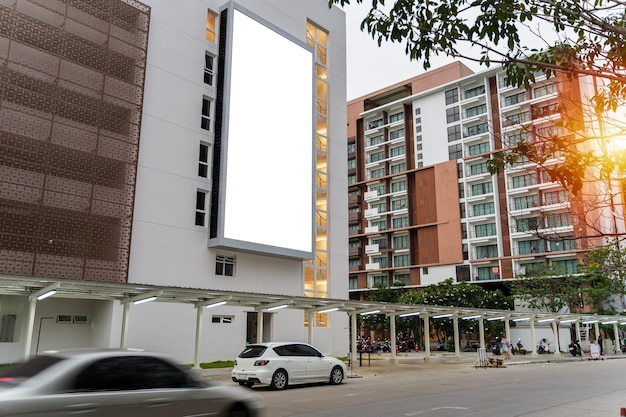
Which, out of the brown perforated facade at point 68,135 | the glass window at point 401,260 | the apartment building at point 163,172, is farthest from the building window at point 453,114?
the brown perforated facade at point 68,135

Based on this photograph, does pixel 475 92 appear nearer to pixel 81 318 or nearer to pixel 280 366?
pixel 81 318

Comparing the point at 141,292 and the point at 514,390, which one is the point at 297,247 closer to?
the point at 141,292

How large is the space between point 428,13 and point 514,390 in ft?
41.0

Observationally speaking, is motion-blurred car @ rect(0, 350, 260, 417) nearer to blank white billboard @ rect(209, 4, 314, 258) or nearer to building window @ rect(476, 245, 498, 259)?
blank white billboard @ rect(209, 4, 314, 258)

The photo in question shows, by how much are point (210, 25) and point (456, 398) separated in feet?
95.3

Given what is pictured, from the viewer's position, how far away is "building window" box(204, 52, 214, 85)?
34.0 metres

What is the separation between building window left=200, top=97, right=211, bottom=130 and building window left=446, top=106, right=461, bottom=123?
48008 millimetres

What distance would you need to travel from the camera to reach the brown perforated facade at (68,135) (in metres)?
24.8

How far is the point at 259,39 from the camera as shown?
35781 mm

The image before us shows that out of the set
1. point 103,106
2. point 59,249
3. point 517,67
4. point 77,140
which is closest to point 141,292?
point 59,249

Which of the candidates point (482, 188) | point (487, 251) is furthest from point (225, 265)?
point (482, 188)

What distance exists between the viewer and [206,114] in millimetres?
33625

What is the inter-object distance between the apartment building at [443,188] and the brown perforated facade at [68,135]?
44.6m

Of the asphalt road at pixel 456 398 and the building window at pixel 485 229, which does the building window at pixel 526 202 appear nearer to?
the building window at pixel 485 229
